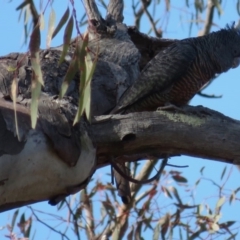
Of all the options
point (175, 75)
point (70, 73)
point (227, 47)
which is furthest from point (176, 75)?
point (70, 73)

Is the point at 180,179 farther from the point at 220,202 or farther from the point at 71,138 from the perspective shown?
the point at 71,138

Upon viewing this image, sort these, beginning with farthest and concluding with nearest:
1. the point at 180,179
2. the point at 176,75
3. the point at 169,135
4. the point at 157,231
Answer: the point at 180,179 → the point at 157,231 → the point at 176,75 → the point at 169,135

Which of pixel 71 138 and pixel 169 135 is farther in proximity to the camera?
pixel 169 135

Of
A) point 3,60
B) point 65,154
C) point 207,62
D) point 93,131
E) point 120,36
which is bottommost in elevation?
point 65,154

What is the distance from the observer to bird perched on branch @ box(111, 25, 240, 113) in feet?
10.9

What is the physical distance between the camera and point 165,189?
4.89 metres

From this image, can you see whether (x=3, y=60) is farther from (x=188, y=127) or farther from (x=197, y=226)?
(x=197, y=226)

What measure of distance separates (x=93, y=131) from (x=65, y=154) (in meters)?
0.21

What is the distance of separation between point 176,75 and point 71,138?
3.33ft

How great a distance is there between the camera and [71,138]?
2533 mm

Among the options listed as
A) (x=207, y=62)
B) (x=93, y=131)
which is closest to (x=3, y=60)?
(x=93, y=131)

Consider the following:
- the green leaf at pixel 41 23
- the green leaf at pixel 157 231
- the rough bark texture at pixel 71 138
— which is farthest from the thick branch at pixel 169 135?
the green leaf at pixel 157 231

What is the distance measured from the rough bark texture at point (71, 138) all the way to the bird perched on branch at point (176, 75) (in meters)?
0.16

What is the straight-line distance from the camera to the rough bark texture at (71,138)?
2391 mm
